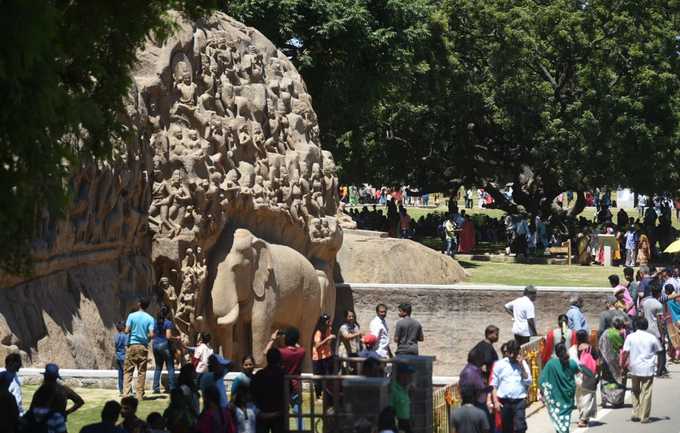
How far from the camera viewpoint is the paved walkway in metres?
20.0

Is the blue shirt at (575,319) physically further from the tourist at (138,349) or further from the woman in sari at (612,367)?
the tourist at (138,349)

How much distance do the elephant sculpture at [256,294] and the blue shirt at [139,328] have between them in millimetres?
5684

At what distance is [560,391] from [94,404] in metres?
5.94

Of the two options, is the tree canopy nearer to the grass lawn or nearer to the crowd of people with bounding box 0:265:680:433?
the grass lawn

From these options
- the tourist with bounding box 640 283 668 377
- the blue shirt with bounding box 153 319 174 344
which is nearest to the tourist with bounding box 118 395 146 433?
the blue shirt with bounding box 153 319 174 344

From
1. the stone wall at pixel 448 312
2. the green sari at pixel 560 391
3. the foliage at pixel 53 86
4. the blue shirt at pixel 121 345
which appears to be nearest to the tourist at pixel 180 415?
the foliage at pixel 53 86

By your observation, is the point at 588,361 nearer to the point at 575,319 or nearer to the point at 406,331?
the point at 406,331

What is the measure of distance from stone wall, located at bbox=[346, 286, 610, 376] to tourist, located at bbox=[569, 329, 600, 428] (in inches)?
371

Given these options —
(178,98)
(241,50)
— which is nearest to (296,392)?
(178,98)

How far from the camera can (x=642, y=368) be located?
2034cm

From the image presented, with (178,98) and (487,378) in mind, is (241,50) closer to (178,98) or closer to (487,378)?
(178,98)

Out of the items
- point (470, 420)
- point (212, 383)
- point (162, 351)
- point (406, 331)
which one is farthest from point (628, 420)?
point (212, 383)

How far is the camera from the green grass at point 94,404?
60.1 ft

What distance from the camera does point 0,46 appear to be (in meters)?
10.2
